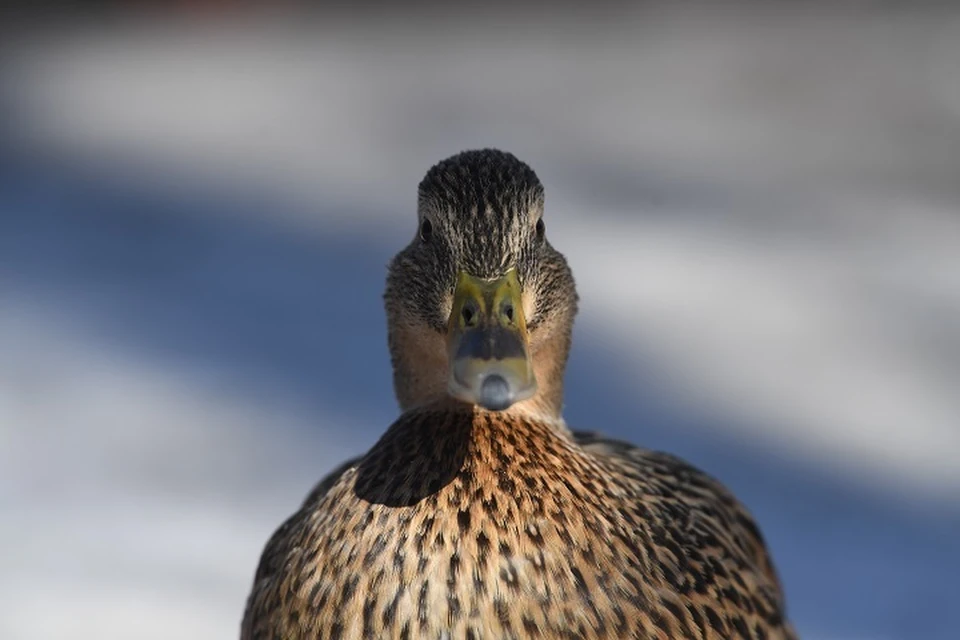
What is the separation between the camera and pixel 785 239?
4711mm

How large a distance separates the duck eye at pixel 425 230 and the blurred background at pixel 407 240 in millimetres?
1672

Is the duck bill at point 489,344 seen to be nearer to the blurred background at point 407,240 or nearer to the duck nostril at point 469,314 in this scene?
the duck nostril at point 469,314

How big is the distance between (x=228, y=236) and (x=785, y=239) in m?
1.92

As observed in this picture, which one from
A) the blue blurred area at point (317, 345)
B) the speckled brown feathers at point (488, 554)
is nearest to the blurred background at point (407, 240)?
the blue blurred area at point (317, 345)

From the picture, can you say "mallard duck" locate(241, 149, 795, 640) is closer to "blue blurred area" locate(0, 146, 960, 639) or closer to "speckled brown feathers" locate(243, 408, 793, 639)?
"speckled brown feathers" locate(243, 408, 793, 639)

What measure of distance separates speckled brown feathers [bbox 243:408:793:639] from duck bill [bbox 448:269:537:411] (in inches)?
7.0

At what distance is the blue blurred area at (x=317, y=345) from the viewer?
3547 millimetres

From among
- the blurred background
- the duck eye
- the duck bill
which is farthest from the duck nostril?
the blurred background

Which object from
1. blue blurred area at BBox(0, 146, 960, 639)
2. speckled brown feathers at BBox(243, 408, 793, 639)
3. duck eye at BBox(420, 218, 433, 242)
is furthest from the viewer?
blue blurred area at BBox(0, 146, 960, 639)

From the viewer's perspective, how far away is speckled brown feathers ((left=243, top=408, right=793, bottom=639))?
1.73 m

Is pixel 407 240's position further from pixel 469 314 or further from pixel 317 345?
pixel 469 314

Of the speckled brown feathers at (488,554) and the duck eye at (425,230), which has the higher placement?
the duck eye at (425,230)

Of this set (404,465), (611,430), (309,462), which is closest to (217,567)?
(309,462)

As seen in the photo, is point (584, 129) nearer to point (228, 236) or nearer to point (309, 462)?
point (228, 236)
